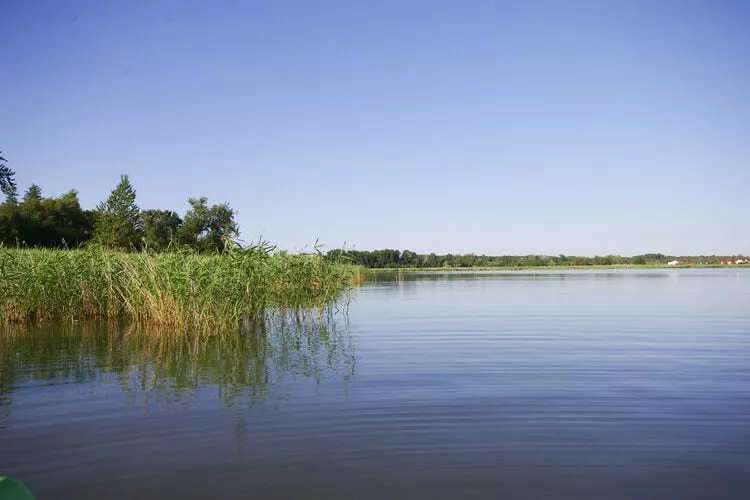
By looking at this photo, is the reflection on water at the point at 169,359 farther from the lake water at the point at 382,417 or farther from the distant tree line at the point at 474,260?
the distant tree line at the point at 474,260

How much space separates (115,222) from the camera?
54281mm

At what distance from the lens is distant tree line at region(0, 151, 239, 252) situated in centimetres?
4532

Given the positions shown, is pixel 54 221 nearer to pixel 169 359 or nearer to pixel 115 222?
pixel 115 222

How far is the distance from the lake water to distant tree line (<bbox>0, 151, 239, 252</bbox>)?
34512mm

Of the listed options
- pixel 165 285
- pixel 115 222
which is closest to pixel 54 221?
pixel 115 222

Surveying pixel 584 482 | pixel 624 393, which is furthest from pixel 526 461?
pixel 624 393

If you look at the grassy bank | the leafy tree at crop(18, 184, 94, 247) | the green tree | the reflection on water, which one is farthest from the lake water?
the green tree

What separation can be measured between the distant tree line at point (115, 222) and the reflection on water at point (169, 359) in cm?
2951

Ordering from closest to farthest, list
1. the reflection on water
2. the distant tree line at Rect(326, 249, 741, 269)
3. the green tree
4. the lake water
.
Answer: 1. the lake water
2. the reflection on water
3. the green tree
4. the distant tree line at Rect(326, 249, 741, 269)

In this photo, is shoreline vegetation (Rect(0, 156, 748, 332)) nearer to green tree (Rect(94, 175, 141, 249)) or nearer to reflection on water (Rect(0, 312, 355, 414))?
reflection on water (Rect(0, 312, 355, 414))

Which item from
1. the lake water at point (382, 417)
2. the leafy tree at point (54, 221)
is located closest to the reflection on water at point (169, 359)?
the lake water at point (382, 417)

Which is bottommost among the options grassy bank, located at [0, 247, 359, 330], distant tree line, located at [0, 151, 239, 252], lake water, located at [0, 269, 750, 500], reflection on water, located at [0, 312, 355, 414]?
lake water, located at [0, 269, 750, 500]

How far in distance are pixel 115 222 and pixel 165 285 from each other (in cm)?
4282

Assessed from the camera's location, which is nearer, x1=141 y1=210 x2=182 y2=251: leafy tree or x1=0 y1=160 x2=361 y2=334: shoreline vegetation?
x1=0 y1=160 x2=361 y2=334: shoreline vegetation
